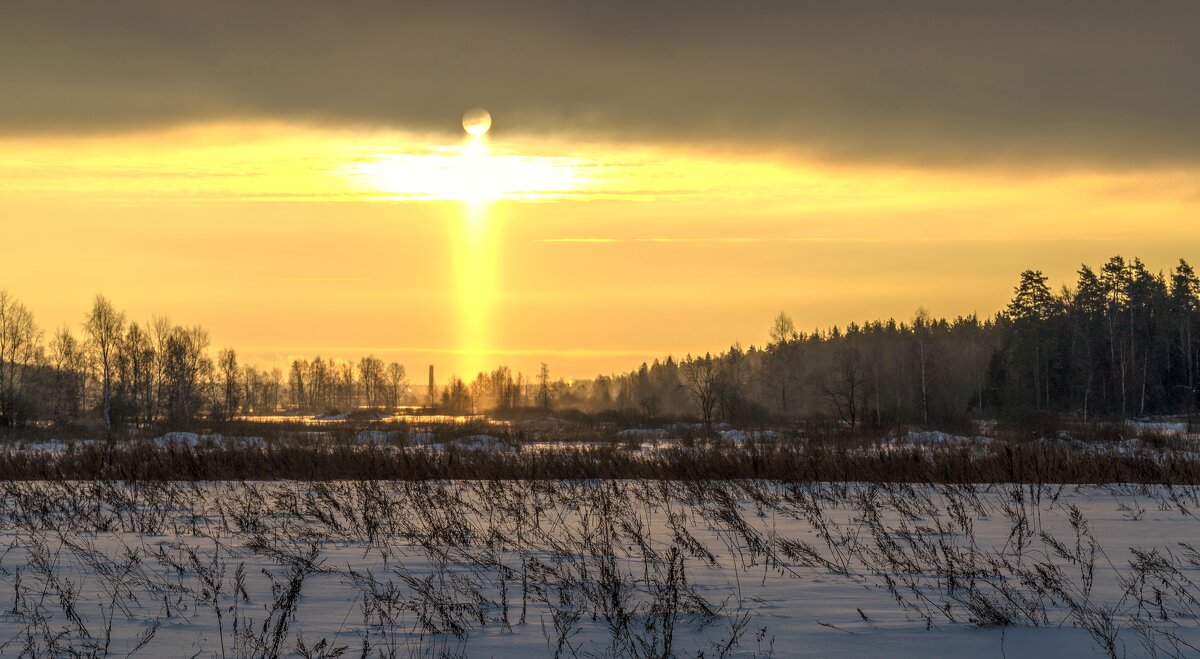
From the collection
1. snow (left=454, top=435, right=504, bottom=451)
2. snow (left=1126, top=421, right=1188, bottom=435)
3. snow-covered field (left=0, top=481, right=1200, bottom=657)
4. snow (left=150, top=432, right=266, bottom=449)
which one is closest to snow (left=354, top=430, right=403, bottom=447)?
snow (left=454, top=435, right=504, bottom=451)

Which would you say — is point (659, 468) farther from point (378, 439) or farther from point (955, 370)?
point (955, 370)

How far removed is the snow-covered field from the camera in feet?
17.5

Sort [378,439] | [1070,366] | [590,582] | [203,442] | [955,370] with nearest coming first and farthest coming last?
1. [590,582]
2. [203,442]
3. [378,439]
4. [1070,366]
5. [955,370]

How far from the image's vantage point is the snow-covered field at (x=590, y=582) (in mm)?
5344

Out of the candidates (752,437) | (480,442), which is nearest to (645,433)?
(480,442)

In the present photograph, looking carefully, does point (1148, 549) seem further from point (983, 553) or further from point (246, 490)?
point (246, 490)

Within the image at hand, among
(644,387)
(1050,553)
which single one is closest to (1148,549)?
(1050,553)

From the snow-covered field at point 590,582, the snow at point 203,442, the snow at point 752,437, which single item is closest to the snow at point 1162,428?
the snow at point 752,437

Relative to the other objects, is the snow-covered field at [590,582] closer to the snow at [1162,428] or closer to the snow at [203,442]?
the snow at [203,442]

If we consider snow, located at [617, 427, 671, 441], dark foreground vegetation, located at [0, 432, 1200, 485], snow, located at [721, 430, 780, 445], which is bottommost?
snow, located at [617, 427, 671, 441]

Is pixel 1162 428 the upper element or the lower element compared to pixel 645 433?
upper

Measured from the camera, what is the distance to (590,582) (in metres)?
6.80

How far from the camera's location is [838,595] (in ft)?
21.7

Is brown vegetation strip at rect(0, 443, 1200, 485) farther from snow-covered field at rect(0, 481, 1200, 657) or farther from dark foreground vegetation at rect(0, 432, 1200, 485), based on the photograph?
snow-covered field at rect(0, 481, 1200, 657)
